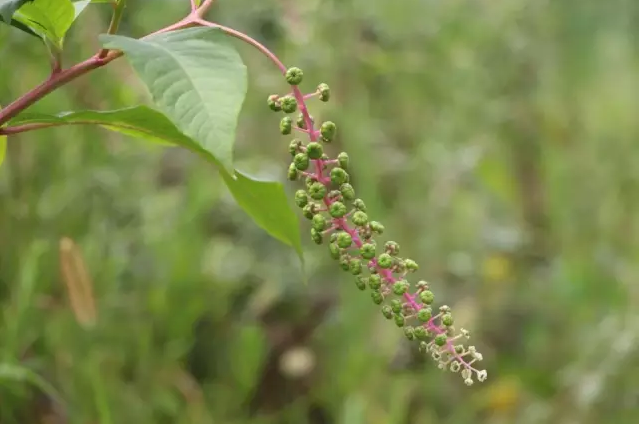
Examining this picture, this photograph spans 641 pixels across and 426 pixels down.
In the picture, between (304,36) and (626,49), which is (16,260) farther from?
(626,49)

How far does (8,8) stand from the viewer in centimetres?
39

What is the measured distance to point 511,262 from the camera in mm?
1757

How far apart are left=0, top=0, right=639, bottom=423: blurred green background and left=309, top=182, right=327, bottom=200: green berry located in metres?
0.58

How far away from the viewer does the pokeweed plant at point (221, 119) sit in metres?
0.35

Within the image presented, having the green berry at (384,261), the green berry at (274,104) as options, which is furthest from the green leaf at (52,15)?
the green berry at (384,261)

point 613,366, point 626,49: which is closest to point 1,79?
point 613,366

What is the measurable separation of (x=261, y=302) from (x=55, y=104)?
0.48 metres

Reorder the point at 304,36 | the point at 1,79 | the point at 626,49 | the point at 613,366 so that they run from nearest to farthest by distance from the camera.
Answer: the point at 1,79
the point at 613,366
the point at 304,36
the point at 626,49

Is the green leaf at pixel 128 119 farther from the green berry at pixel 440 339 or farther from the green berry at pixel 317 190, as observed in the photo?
the green berry at pixel 440 339

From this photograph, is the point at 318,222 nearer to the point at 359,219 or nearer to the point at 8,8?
the point at 359,219

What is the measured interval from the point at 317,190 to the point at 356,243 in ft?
0.15

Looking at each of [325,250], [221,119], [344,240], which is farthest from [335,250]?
[325,250]

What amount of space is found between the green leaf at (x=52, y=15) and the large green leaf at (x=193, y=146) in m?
0.05

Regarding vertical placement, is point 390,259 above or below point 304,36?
above
